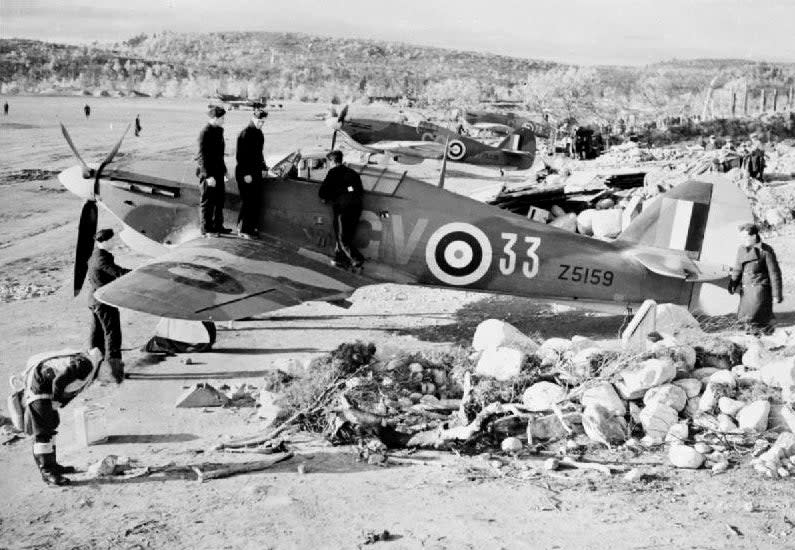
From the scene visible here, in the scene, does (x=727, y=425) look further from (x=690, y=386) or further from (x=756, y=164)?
(x=756, y=164)

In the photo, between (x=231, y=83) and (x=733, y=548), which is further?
(x=231, y=83)

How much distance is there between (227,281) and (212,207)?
1.57 metres

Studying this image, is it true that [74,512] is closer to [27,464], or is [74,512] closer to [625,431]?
[27,464]

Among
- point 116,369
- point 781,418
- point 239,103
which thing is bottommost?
point 116,369

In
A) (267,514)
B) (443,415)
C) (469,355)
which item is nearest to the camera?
(267,514)

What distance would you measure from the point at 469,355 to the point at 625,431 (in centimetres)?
179

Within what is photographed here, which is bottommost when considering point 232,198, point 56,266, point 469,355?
point 56,266

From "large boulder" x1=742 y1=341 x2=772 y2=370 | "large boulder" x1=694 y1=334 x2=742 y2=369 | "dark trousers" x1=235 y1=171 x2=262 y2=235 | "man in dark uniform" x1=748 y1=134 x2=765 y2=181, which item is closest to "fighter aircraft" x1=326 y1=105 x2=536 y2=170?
"man in dark uniform" x1=748 y1=134 x2=765 y2=181

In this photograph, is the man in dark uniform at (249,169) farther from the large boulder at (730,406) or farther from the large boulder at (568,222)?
the large boulder at (568,222)

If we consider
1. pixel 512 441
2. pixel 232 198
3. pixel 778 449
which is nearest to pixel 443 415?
pixel 512 441

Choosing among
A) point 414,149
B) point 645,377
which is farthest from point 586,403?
point 414,149

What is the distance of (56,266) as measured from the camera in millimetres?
12945

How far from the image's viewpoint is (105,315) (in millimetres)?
7883

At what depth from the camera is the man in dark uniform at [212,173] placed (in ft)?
29.0
